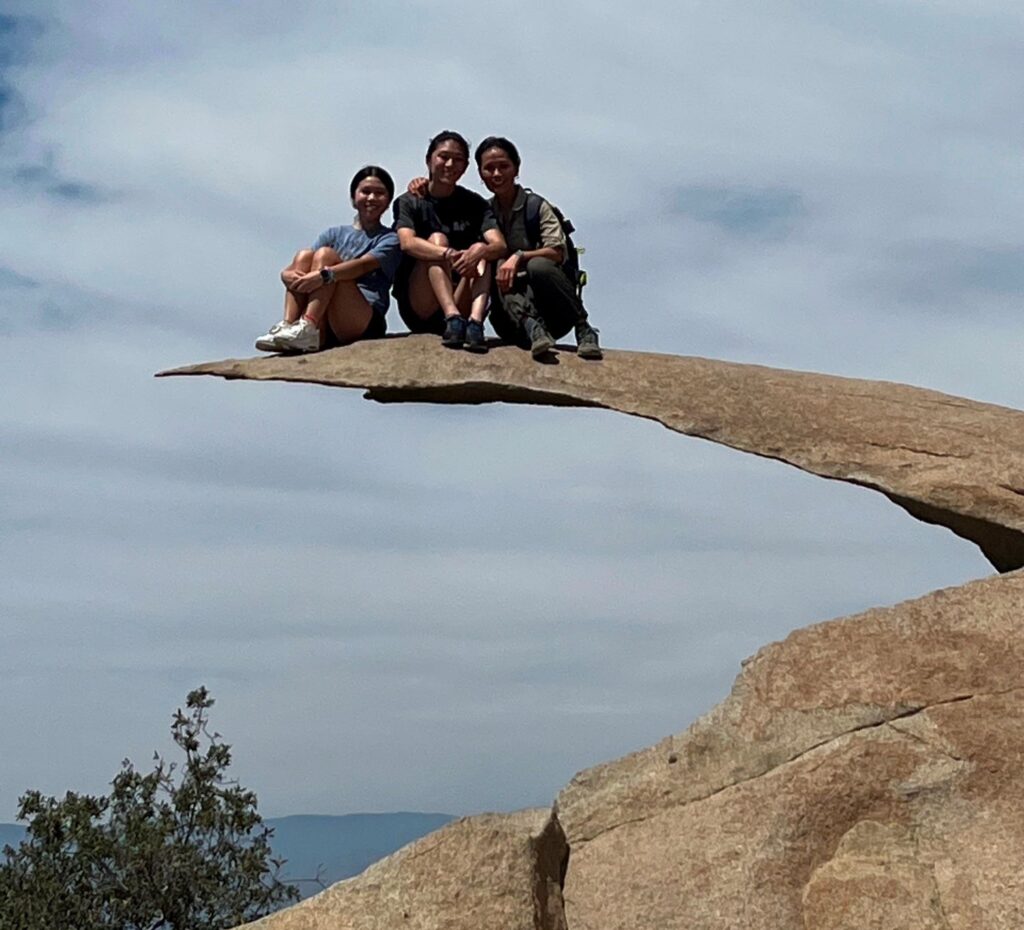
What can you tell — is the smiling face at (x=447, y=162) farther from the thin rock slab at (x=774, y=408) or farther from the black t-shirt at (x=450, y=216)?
the thin rock slab at (x=774, y=408)

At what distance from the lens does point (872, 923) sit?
6.94m

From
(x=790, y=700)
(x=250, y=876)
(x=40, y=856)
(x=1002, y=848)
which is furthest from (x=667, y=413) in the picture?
(x=40, y=856)

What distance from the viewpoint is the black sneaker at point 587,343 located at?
961 centimetres

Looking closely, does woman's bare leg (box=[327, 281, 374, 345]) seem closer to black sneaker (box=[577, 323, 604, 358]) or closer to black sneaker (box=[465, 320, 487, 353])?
black sneaker (box=[465, 320, 487, 353])

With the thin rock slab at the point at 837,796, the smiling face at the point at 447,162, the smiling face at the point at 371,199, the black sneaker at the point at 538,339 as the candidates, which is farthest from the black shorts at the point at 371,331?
the thin rock slab at the point at 837,796

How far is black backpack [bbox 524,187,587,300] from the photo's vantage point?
989 centimetres

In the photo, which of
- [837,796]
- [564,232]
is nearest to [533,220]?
[564,232]

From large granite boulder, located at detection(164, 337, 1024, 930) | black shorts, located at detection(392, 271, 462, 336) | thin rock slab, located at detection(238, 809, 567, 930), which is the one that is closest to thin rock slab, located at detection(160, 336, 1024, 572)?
large granite boulder, located at detection(164, 337, 1024, 930)

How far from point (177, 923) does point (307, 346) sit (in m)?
7.37

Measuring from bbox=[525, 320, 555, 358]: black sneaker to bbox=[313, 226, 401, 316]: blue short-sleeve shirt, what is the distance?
103 centimetres

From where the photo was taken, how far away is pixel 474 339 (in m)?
9.55

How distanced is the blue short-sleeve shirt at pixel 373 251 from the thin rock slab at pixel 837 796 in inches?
146

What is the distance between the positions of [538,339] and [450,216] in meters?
1.15

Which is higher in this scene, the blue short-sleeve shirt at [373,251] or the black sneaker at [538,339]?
the blue short-sleeve shirt at [373,251]
